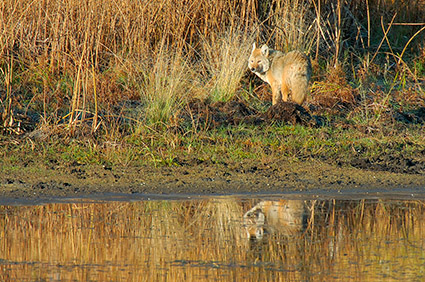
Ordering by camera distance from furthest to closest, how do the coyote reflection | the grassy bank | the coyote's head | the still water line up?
the coyote's head → the grassy bank → the coyote reflection → the still water

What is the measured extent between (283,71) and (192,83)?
136cm

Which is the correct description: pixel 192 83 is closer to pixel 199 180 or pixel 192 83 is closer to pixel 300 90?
pixel 300 90

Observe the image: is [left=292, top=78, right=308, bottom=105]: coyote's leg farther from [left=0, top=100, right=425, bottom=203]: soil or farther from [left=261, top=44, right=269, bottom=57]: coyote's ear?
[left=0, top=100, right=425, bottom=203]: soil

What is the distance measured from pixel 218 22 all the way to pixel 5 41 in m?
3.31

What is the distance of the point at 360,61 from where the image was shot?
12.1 m

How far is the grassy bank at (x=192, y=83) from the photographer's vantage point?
8.19 m

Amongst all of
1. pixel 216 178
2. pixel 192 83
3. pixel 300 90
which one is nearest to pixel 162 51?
pixel 192 83

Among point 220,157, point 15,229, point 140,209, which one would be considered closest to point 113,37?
point 220,157

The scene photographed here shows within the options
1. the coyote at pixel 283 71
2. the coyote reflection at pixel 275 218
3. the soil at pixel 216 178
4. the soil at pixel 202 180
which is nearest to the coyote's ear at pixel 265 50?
the coyote at pixel 283 71

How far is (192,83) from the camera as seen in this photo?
10.6m

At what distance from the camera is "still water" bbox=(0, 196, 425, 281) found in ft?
14.2

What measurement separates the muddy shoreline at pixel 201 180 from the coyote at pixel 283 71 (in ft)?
9.15

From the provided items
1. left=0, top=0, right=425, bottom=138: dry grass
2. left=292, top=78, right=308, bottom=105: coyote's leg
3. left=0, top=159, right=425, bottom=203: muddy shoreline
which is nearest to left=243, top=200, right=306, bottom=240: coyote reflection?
left=0, top=159, right=425, bottom=203: muddy shoreline

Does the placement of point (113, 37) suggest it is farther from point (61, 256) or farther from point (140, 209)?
point (61, 256)
